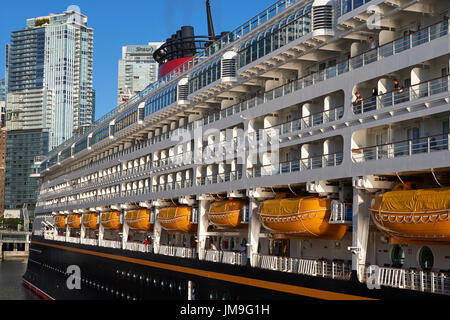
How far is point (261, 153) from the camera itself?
111 feet

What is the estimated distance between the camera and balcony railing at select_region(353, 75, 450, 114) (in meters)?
22.0

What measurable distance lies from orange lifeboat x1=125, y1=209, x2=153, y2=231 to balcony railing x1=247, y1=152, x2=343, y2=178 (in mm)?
16672

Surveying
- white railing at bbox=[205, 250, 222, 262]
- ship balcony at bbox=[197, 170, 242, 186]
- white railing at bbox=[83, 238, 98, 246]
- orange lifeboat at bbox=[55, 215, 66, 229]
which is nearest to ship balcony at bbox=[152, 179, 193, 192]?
ship balcony at bbox=[197, 170, 242, 186]

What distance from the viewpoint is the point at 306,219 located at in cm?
2722

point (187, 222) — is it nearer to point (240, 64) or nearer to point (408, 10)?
point (240, 64)

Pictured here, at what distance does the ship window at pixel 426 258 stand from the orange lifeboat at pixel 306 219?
3656mm

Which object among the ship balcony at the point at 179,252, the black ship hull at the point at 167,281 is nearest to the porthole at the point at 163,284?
the black ship hull at the point at 167,281

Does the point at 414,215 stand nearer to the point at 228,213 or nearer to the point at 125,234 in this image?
the point at 228,213

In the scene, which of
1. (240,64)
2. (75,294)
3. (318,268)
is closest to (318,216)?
(318,268)

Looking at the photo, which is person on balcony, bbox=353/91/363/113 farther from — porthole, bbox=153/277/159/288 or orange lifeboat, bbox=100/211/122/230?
orange lifeboat, bbox=100/211/122/230

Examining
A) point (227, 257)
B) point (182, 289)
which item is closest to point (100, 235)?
point (182, 289)

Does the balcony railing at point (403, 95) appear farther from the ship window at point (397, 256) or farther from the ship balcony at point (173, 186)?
the ship balcony at point (173, 186)

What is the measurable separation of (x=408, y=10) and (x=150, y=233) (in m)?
34.8

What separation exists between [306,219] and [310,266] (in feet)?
6.77
